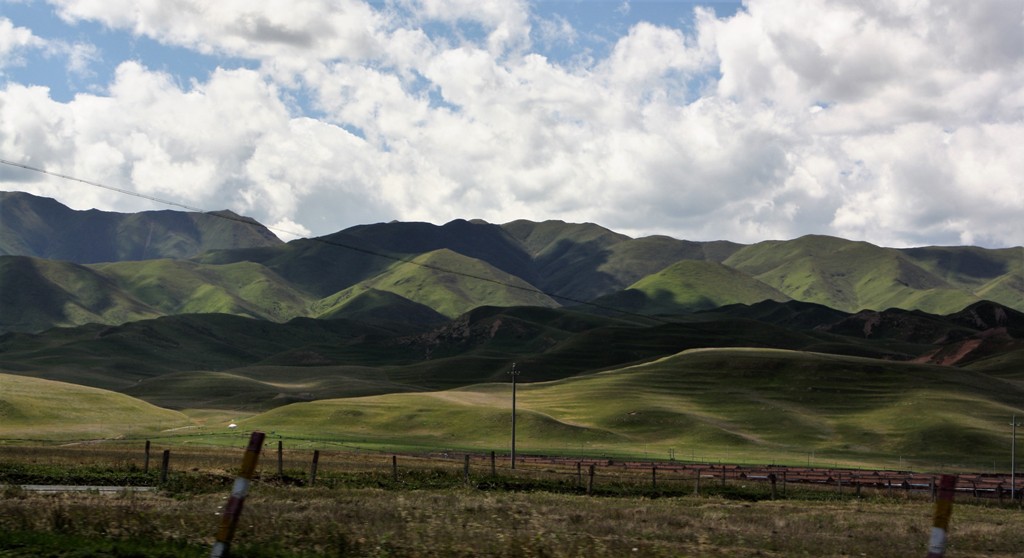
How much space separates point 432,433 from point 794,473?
6077cm

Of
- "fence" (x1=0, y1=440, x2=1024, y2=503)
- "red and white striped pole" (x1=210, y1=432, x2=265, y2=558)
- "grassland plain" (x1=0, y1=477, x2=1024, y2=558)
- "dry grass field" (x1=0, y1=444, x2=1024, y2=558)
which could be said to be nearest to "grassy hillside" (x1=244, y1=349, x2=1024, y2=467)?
"fence" (x1=0, y1=440, x2=1024, y2=503)

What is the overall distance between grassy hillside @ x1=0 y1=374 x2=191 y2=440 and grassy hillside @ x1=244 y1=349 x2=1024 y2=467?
15730 mm

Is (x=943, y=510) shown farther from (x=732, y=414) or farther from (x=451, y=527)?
(x=732, y=414)

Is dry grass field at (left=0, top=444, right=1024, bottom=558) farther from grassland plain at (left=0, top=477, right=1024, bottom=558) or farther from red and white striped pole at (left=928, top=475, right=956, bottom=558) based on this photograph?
red and white striped pole at (left=928, top=475, right=956, bottom=558)

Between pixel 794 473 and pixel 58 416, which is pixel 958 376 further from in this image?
pixel 58 416

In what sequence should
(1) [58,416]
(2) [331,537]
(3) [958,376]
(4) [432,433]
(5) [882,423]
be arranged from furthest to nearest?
1. (3) [958,376]
2. (5) [882,423]
3. (4) [432,433]
4. (1) [58,416]
5. (2) [331,537]

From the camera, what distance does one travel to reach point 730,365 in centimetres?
19288

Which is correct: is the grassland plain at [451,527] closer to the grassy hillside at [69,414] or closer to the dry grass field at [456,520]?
the dry grass field at [456,520]

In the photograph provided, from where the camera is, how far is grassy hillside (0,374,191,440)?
11438 cm

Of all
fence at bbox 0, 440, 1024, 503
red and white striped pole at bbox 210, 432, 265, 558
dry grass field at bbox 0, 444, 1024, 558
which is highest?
red and white striped pole at bbox 210, 432, 265, 558

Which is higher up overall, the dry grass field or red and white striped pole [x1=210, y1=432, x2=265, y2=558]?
red and white striped pole [x1=210, y1=432, x2=265, y2=558]

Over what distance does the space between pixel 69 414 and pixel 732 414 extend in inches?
3770

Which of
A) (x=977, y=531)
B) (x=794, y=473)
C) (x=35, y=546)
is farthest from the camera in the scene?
(x=794, y=473)

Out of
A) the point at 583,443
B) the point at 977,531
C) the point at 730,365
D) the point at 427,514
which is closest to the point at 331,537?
the point at 427,514
